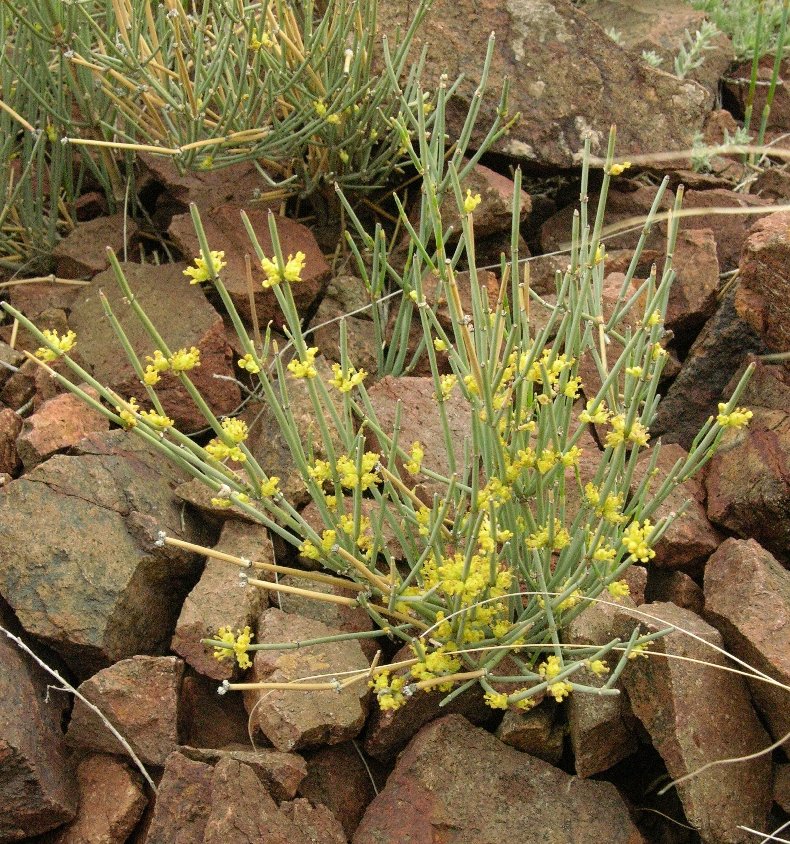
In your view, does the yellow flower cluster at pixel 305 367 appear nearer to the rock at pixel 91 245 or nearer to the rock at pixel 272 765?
the rock at pixel 272 765

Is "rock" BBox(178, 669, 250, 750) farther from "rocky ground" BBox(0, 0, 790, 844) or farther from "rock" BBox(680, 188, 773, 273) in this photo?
"rock" BBox(680, 188, 773, 273)

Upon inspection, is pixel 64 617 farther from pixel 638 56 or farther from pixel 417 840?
pixel 638 56

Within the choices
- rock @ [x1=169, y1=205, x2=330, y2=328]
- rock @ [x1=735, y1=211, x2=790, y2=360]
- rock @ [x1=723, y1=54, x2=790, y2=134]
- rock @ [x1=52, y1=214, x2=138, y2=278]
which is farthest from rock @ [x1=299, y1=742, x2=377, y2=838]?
rock @ [x1=723, y1=54, x2=790, y2=134]

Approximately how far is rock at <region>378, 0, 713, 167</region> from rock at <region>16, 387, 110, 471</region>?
1488 mm

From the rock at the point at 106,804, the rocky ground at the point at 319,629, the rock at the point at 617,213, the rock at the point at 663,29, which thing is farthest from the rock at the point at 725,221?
the rock at the point at 106,804

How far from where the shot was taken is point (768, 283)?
262 centimetres

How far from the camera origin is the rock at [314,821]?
1984 millimetres

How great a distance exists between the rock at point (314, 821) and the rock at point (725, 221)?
2.05 metres

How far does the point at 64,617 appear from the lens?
2.30 metres

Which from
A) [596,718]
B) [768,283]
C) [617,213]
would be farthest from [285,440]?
[617,213]

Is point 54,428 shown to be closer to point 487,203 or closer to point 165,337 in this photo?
point 165,337

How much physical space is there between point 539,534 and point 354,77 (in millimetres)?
1569

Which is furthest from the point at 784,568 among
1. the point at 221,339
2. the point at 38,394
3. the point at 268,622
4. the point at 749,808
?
the point at 38,394

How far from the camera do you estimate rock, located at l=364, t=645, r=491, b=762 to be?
2.18m
